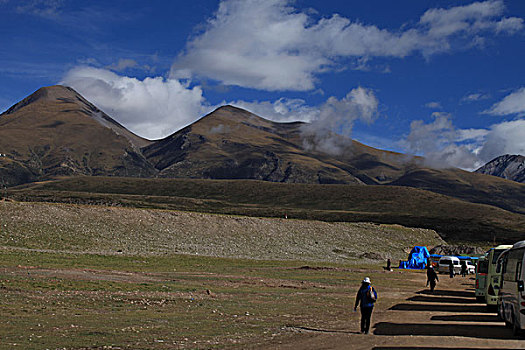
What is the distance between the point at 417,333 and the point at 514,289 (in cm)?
353

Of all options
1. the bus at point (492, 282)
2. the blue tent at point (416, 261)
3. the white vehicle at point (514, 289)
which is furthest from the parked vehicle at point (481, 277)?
the blue tent at point (416, 261)

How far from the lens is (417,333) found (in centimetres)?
1852

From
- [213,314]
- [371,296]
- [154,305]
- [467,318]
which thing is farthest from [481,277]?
[154,305]

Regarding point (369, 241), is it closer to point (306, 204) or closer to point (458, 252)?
point (458, 252)

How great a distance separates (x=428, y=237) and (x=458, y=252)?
57.7 feet

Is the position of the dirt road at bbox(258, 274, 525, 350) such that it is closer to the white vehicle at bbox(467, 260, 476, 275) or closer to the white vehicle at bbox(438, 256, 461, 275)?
the white vehicle at bbox(438, 256, 461, 275)

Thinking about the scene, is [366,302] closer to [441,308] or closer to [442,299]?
[441,308]

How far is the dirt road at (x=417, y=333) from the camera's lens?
1587 centimetres

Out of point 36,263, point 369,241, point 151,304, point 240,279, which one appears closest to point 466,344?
point 151,304

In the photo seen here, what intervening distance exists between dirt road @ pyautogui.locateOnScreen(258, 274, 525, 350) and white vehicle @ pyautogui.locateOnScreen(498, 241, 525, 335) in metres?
0.58

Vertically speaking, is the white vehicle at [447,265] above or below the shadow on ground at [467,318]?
above

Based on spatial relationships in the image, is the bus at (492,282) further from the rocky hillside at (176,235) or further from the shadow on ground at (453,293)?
the rocky hillside at (176,235)

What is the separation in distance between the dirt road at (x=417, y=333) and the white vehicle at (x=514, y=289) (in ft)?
1.89

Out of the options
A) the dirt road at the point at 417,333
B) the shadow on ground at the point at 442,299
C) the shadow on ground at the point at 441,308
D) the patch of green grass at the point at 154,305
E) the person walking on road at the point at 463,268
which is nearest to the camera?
the dirt road at the point at 417,333
